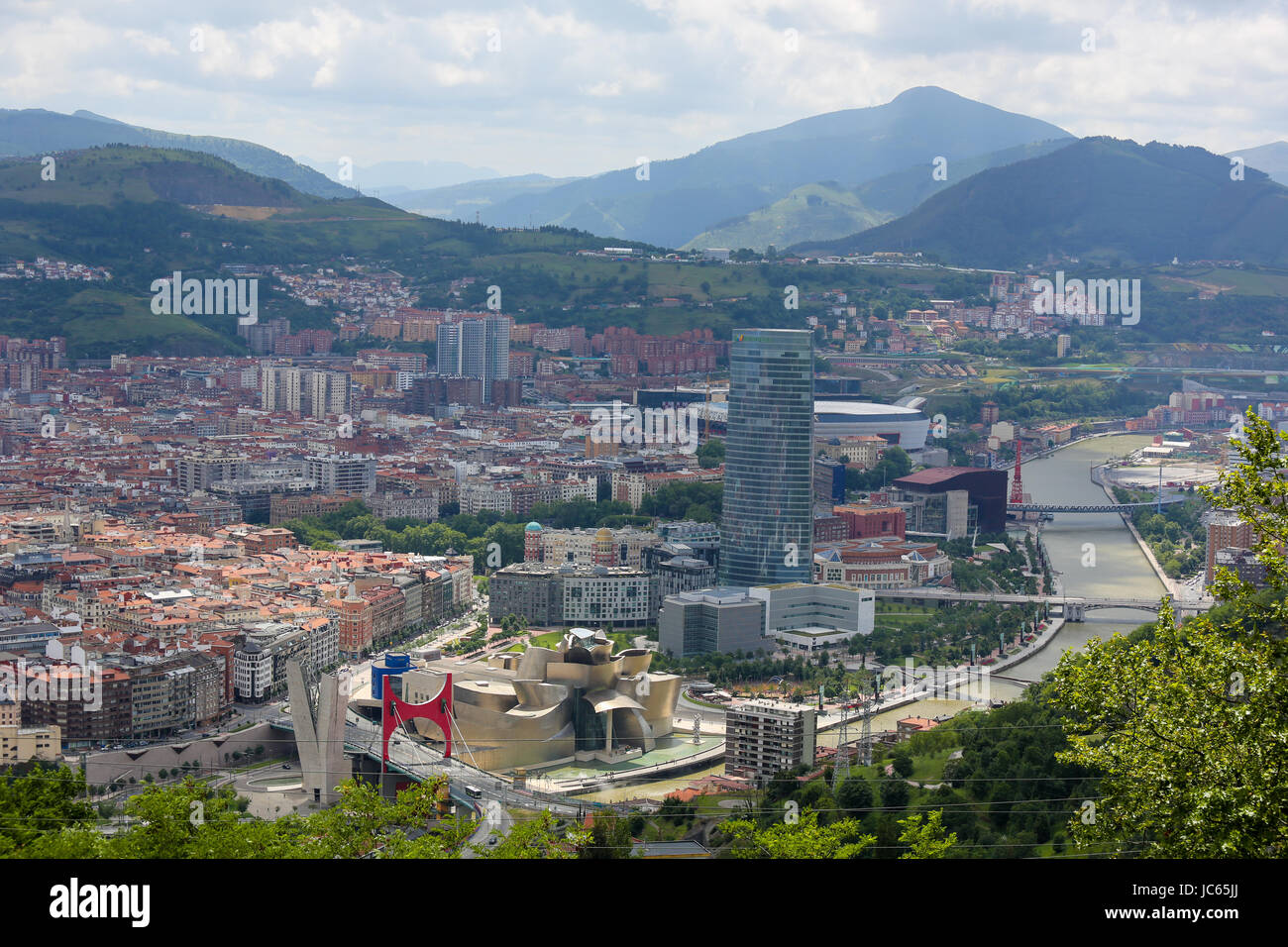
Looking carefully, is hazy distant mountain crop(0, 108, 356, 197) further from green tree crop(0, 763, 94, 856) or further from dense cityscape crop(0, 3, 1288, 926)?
green tree crop(0, 763, 94, 856)

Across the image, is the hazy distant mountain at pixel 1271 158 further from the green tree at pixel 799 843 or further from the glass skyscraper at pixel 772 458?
the green tree at pixel 799 843

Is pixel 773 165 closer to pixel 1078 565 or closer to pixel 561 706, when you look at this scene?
pixel 1078 565

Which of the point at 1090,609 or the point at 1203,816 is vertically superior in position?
the point at 1203,816

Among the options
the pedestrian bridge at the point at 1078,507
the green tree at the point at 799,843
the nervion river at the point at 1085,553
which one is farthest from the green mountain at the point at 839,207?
the green tree at the point at 799,843

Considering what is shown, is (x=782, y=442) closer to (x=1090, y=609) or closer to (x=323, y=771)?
(x=1090, y=609)

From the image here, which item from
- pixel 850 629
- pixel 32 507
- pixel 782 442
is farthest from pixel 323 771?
pixel 32 507
